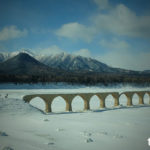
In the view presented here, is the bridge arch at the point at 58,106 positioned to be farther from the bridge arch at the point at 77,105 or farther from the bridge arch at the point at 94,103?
the bridge arch at the point at 94,103

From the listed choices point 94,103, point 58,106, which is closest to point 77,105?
point 58,106

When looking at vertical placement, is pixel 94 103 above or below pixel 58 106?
below

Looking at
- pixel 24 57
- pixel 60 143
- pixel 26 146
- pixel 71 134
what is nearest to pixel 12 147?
pixel 26 146

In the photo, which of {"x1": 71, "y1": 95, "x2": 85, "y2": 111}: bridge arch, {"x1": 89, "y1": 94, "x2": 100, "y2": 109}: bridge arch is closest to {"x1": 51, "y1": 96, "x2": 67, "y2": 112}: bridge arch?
{"x1": 71, "y1": 95, "x2": 85, "y2": 111}: bridge arch

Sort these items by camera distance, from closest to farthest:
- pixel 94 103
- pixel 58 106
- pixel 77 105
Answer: pixel 58 106 < pixel 77 105 < pixel 94 103

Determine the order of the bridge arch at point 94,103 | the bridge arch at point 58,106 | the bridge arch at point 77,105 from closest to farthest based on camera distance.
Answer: the bridge arch at point 58,106, the bridge arch at point 77,105, the bridge arch at point 94,103

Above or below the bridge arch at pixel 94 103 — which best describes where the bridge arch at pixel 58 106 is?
above

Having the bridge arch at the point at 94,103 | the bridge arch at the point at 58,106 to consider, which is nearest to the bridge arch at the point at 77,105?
the bridge arch at the point at 58,106

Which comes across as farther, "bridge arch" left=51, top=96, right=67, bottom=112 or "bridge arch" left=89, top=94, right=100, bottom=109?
"bridge arch" left=89, top=94, right=100, bottom=109

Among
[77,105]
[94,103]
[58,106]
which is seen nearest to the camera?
[58,106]

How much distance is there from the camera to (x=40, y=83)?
65812 millimetres

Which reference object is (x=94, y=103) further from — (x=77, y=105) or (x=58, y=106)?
(x=58, y=106)

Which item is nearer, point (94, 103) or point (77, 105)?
point (77, 105)

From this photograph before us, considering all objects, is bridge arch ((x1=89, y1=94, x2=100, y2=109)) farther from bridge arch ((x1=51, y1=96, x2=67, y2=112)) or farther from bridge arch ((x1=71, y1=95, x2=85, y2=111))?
bridge arch ((x1=51, y1=96, x2=67, y2=112))
